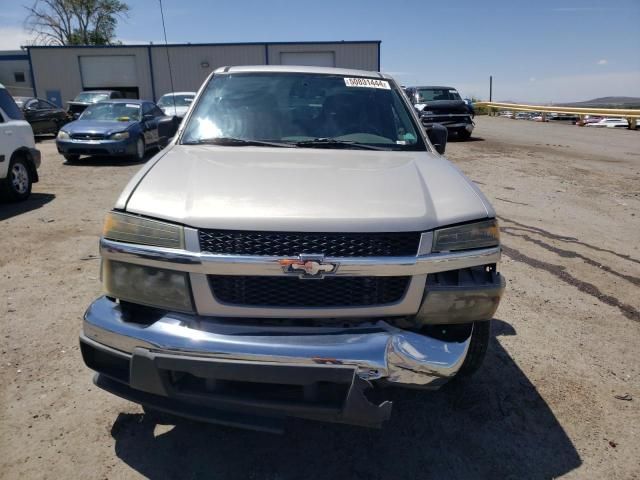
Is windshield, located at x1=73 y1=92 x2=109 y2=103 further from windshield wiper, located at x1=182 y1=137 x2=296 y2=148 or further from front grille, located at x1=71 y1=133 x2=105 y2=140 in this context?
windshield wiper, located at x1=182 y1=137 x2=296 y2=148

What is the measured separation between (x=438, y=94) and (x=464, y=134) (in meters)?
1.77

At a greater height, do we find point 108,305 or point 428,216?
point 428,216

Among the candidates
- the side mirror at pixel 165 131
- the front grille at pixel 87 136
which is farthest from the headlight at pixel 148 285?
the front grille at pixel 87 136

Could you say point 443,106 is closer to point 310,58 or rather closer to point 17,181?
point 17,181

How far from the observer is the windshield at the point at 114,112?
42.0 ft

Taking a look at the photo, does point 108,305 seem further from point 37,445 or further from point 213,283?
point 37,445

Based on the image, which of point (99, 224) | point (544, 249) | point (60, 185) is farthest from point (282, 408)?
point (60, 185)

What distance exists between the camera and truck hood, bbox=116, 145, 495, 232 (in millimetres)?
2264

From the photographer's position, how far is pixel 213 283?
2.27 metres

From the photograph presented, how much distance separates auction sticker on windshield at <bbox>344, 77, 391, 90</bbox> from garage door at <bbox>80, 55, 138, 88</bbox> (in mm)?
31312

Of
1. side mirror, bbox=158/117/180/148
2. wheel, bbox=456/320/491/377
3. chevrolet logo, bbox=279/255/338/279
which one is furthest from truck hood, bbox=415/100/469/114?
chevrolet logo, bbox=279/255/338/279

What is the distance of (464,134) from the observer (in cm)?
1862

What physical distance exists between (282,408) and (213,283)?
2.00 ft

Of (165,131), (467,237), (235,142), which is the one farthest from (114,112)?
(467,237)
